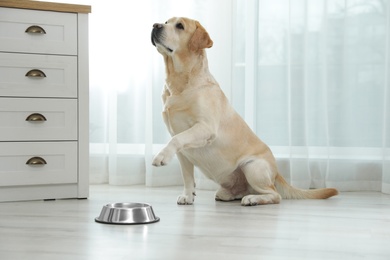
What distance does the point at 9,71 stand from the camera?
2650 millimetres

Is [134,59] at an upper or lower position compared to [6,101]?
upper

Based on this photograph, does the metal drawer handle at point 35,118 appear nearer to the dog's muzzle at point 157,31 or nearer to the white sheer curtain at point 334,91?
the dog's muzzle at point 157,31

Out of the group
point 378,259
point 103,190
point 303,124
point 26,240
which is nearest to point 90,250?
point 26,240

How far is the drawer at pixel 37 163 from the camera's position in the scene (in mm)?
2664

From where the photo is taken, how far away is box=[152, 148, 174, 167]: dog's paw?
2.28m

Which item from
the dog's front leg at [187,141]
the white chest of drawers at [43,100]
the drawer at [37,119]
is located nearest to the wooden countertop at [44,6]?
the white chest of drawers at [43,100]

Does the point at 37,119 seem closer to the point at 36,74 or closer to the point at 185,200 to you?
the point at 36,74

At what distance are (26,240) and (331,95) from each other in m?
1.96

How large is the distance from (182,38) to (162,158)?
59cm

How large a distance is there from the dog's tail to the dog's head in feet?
2.43

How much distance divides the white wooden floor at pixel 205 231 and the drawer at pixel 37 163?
119 millimetres

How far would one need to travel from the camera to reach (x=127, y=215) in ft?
6.89

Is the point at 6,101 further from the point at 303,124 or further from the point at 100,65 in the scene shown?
the point at 303,124

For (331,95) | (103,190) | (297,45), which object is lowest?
(103,190)
